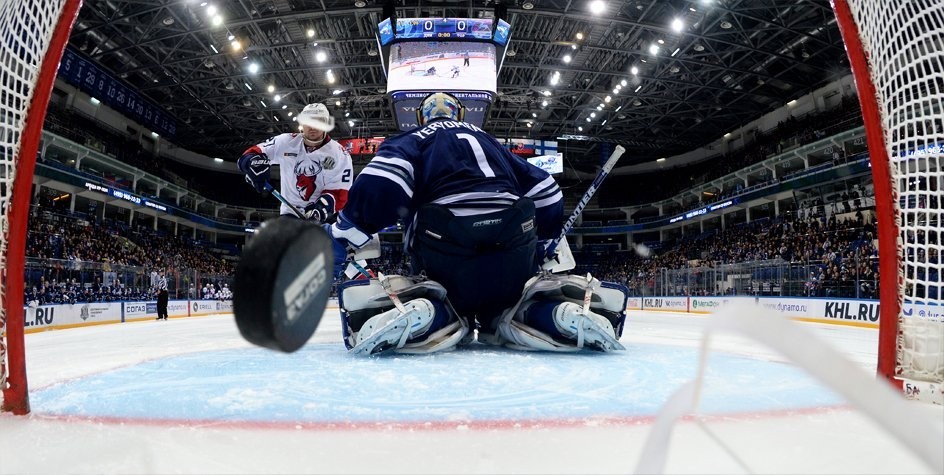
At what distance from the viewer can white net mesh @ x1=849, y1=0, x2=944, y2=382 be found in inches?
60.5

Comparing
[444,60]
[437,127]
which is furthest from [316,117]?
[444,60]

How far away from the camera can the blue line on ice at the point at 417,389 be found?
4.20ft

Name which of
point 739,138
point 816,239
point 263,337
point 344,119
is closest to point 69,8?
point 263,337

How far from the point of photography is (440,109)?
2797 mm

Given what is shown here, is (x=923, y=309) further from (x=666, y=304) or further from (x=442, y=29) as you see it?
(x=666, y=304)

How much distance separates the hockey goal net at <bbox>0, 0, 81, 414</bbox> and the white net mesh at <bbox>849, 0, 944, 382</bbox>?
237 centimetres

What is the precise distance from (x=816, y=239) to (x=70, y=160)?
2757cm

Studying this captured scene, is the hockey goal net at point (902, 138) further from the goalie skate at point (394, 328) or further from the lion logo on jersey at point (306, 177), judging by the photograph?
the lion logo on jersey at point (306, 177)

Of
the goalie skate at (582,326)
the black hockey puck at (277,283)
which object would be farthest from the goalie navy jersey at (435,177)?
the black hockey puck at (277,283)

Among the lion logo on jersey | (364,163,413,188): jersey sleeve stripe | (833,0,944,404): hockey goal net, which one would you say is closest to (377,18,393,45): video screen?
the lion logo on jersey

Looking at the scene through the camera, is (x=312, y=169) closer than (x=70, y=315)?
Yes

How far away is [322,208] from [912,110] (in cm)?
349

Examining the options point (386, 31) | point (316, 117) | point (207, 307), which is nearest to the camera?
point (316, 117)

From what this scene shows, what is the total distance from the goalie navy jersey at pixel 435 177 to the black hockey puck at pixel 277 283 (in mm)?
1418
